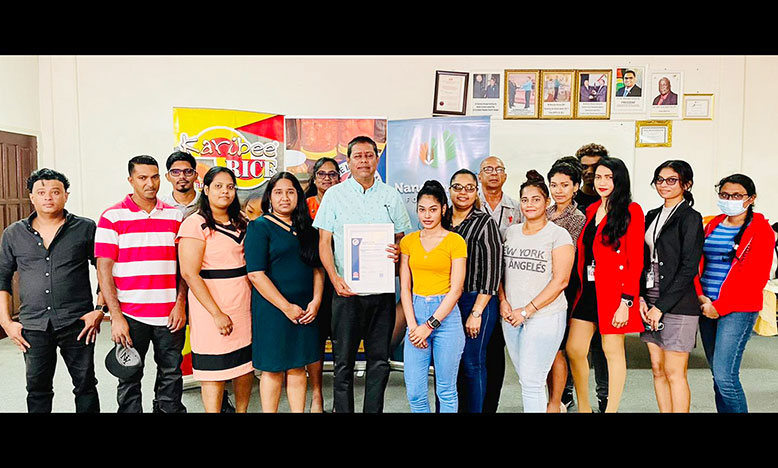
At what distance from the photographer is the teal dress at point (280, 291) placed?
8.81 ft

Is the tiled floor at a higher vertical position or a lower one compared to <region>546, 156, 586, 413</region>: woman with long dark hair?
lower

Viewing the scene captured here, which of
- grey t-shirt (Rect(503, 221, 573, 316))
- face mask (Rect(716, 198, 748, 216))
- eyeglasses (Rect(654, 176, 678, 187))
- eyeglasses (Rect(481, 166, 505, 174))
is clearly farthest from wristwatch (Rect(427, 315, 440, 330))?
face mask (Rect(716, 198, 748, 216))

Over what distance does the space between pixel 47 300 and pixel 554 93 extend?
502 centimetres

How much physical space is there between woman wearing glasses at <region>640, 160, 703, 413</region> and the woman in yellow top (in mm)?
990

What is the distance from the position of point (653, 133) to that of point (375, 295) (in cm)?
438

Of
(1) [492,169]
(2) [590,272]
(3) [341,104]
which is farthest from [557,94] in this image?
(2) [590,272]

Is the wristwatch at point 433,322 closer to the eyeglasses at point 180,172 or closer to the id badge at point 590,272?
Answer: the id badge at point 590,272

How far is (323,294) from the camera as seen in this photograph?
118 inches

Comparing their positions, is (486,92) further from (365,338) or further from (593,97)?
(365,338)

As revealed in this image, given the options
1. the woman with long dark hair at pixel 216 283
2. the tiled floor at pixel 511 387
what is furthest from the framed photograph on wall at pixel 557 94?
the woman with long dark hair at pixel 216 283

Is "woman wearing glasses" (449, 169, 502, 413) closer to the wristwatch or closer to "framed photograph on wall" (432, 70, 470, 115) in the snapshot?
the wristwatch

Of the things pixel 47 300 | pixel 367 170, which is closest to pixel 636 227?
pixel 367 170

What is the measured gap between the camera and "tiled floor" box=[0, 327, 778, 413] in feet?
11.6

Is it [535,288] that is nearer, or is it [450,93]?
[535,288]
